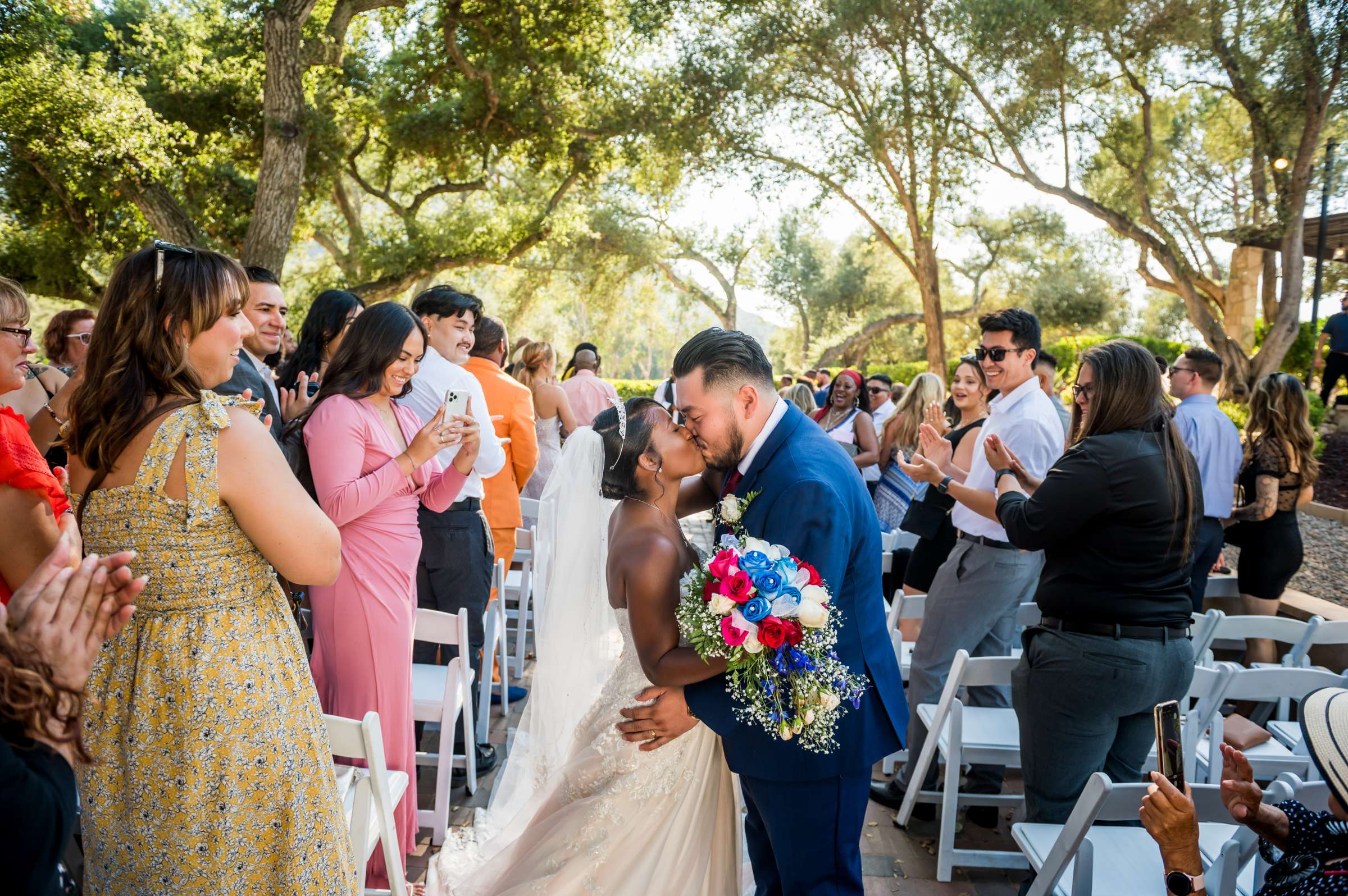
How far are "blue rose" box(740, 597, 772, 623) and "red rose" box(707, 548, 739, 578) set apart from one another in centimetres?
10

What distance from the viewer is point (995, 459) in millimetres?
3586

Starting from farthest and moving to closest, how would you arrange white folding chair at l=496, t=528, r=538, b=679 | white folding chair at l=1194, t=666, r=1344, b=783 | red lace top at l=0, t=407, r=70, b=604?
white folding chair at l=496, t=528, r=538, b=679 < white folding chair at l=1194, t=666, r=1344, b=783 < red lace top at l=0, t=407, r=70, b=604

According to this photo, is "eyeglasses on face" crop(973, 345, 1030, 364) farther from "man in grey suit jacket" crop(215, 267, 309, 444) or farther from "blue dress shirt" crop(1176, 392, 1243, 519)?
"man in grey suit jacket" crop(215, 267, 309, 444)

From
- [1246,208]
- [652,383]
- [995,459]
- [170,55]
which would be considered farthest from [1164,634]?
[652,383]

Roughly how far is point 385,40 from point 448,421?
1483 centimetres

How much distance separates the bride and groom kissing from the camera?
96.1 inches

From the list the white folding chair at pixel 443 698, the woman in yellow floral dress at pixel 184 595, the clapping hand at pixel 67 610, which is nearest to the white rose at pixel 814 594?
the woman in yellow floral dress at pixel 184 595

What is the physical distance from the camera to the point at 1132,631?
2.90 meters

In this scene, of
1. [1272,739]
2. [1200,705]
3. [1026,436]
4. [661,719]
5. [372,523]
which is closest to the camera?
[661,719]

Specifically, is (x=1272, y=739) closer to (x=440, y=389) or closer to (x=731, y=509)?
(x=731, y=509)

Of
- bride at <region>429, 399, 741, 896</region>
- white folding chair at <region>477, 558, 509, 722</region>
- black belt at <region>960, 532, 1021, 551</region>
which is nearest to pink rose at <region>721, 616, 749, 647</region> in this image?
bride at <region>429, 399, 741, 896</region>

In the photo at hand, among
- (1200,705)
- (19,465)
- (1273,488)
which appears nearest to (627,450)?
(19,465)

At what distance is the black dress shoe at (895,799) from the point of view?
13.3 ft

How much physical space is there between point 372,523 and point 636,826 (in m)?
1.44
